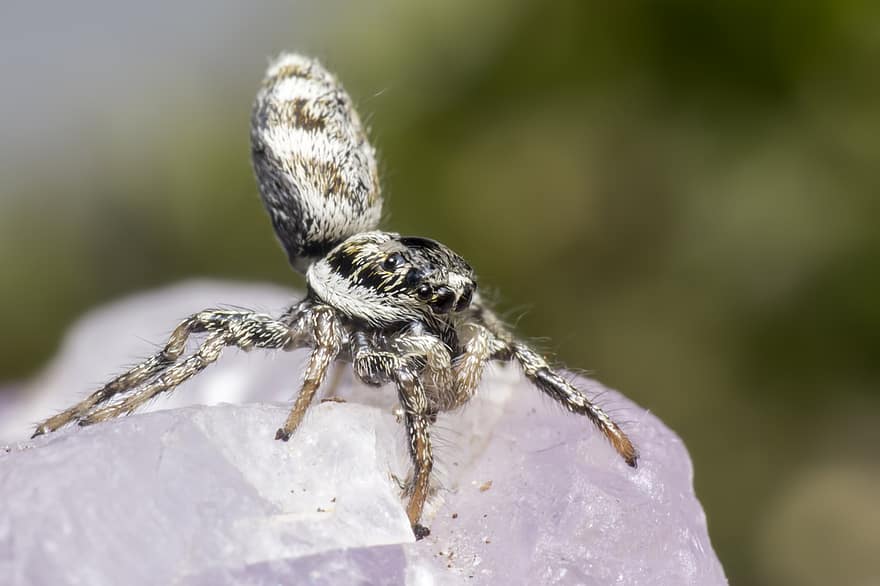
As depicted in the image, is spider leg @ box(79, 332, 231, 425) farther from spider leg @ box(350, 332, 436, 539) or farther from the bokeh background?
the bokeh background

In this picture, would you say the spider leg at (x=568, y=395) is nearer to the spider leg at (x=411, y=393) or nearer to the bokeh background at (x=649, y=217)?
the spider leg at (x=411, y=393)

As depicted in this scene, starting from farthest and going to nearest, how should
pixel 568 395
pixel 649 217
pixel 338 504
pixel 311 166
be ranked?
pixel 649 217, pixel 311 166, pixel 568 395, pixel 338 504

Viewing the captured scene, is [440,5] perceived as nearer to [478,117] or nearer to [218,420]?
[478,117]

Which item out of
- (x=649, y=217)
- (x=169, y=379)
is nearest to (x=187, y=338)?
(x=169, y=379)

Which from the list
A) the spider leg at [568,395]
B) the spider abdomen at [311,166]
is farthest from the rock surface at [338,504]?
the spider abdomen at [311,166]

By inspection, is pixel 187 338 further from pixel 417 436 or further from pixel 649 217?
pixel 649 217

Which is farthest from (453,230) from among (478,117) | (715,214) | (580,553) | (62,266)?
(580,553)
